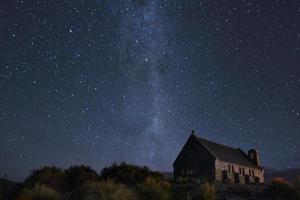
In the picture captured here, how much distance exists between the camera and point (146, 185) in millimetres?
25109

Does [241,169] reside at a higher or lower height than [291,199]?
higher

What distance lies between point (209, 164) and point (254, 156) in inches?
780

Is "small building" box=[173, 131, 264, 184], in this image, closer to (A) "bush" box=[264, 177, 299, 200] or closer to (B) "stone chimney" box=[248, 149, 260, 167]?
(B) "stone chimney" box=[248, 149, 260, 167]

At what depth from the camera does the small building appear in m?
49.6

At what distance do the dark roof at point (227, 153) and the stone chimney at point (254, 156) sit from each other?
4.02 ft

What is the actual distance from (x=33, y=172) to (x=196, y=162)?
25.3 metres

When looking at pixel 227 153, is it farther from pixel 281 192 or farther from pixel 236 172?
pixel 281 192

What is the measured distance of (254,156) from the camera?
66.4m

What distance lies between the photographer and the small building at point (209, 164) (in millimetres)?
49594

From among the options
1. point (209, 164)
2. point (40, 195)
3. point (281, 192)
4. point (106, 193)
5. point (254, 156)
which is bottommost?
point (40, 195)

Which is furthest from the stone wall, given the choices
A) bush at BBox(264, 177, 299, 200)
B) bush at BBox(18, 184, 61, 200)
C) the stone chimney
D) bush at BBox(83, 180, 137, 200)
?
bush at BBox(18, 184, 61, 200)

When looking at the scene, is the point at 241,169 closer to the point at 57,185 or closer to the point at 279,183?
the point at 279,183

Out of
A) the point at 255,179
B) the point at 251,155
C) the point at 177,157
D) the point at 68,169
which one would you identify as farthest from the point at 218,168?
the point at 68,169

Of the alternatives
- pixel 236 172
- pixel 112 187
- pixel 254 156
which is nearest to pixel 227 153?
pixel 236 172
